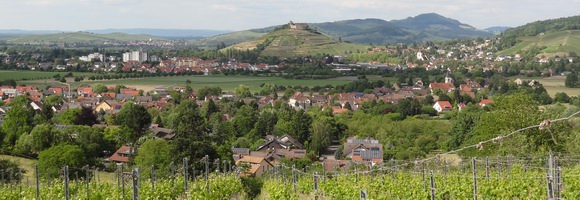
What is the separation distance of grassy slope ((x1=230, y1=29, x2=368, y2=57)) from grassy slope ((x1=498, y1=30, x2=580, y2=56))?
3776 centimetres

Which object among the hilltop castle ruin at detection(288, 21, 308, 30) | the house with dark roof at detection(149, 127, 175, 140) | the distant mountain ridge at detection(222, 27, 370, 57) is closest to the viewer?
the house with dark roof at detection(149, 127, 175, 140)

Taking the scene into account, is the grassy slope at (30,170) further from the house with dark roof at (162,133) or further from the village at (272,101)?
the house with dark roof at (162,133)

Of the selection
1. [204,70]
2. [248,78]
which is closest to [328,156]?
[248,78]

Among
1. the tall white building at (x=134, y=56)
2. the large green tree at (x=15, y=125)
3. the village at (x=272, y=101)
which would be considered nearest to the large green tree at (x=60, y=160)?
the large green tree at (x=15, y=125)

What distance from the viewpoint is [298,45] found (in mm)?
145250

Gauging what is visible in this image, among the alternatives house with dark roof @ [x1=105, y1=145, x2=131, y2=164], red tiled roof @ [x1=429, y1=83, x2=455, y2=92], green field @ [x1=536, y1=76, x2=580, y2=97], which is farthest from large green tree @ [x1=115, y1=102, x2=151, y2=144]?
red tiled roof @ [x1=429, y1=83, x2=455, y2=92]

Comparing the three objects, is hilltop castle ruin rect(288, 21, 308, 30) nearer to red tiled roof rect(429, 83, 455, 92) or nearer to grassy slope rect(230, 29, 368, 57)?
grassy slope rect(230, 29, 368, 57)

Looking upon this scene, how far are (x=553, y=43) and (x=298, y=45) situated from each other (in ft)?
185

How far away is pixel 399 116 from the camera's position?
50.0 m

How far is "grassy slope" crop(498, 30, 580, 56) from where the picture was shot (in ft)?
387

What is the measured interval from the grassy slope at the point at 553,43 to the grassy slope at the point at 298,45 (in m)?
37.8

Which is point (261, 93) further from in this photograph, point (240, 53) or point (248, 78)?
point (240, 53)

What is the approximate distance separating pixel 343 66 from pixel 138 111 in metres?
78.1

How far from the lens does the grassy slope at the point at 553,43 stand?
4643 inches
